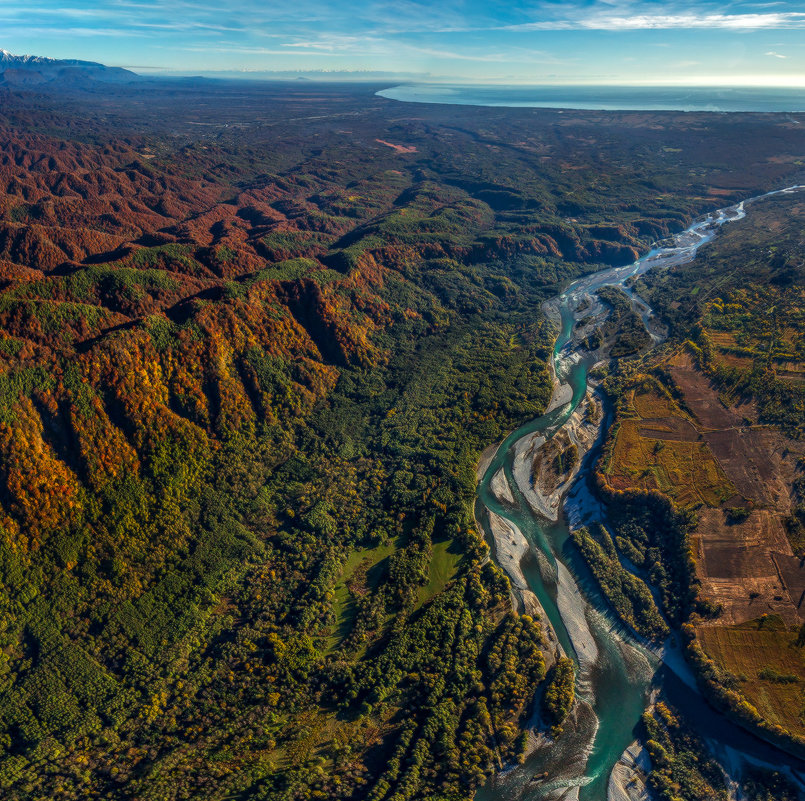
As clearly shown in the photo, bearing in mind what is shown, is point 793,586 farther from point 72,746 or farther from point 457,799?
point 72,746

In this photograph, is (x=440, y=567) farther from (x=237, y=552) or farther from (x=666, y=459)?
(x=666, y=459)

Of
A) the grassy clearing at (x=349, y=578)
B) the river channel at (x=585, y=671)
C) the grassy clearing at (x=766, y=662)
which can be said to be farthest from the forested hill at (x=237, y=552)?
the grassy clearing at (x=766, y=662)

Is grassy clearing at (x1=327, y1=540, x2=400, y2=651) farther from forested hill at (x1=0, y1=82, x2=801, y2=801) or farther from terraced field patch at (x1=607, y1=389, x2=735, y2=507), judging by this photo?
terraced field patch at (x1=607, y1=389, x2=735, y2=507)

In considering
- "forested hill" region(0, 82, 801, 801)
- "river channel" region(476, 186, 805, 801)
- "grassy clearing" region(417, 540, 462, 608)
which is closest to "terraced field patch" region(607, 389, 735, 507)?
"river channel" region(476, 186, 805, 801)

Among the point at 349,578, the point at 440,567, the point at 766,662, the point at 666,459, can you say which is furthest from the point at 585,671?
the point at 666,459

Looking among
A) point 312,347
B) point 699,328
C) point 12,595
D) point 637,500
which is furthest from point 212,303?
point 699,328

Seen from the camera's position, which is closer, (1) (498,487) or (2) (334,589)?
(2) (334,589)
